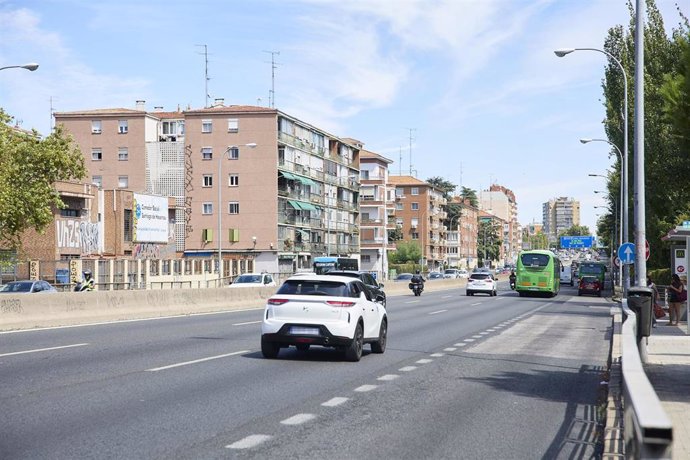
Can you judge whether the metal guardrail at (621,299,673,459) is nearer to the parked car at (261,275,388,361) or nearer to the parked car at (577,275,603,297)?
the parked car at (261,275,388,361)

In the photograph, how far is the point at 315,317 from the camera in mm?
15281

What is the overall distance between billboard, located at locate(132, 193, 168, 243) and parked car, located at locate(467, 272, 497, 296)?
24.6 m

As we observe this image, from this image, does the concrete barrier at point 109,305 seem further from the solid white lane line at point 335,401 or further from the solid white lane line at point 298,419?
the solid white lane line at point 298,419

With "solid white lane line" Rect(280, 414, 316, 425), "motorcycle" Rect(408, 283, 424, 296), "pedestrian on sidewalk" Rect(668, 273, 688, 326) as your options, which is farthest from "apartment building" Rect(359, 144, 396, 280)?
"solid white lane line" Rect(280, 414, 316, 425)

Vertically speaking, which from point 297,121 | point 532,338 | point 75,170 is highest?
point 297,121

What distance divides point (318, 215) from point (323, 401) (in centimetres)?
8473

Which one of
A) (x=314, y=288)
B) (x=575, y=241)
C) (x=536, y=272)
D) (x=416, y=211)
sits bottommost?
(x=536, y=272)

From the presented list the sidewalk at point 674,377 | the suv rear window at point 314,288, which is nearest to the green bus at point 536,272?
the sidewalk at point 674,377

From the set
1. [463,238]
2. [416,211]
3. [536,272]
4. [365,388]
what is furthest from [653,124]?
[463,238]

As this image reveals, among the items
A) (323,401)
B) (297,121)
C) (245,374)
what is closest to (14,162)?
(245,374)

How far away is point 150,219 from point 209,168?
1719cm

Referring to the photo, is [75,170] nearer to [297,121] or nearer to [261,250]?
[261,250]

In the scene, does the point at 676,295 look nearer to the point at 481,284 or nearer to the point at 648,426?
the point at 648,426

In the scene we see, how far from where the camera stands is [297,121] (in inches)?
3499
